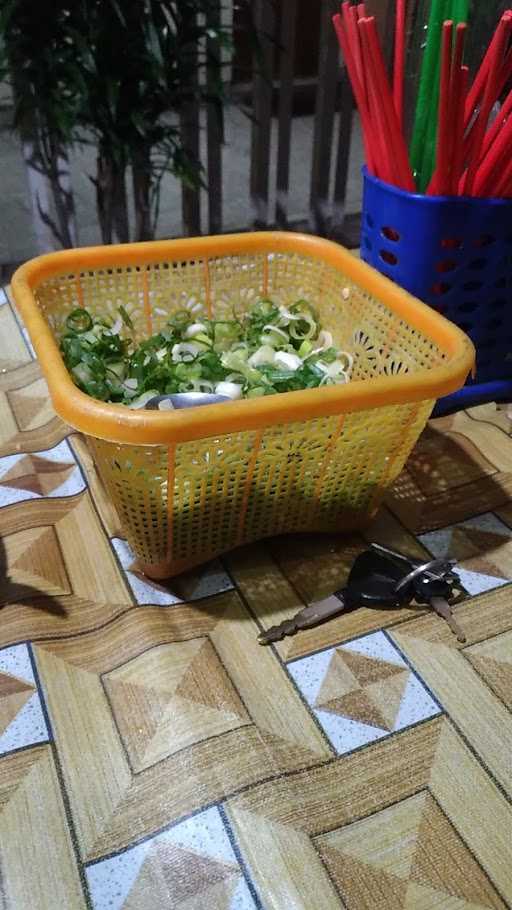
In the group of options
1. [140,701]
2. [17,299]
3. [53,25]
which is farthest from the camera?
[53,25]

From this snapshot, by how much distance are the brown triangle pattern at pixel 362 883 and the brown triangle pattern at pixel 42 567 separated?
34cm

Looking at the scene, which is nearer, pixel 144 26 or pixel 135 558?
pixel 135 558

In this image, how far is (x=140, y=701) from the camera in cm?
59

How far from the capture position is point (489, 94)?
732 mm

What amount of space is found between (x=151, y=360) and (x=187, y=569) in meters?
0.23

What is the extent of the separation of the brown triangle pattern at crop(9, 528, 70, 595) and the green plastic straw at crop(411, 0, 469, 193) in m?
0.57

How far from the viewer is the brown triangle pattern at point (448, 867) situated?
1.60 feet

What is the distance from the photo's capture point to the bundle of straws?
71 cm

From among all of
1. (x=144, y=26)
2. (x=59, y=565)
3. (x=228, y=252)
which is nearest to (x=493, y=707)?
(x=59, y=565)

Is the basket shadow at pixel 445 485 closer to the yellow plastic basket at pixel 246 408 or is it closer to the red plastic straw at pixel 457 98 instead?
the yellow plastic basket at pixel 246 408

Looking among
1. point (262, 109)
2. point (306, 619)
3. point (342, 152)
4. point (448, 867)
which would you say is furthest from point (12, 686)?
point (342, 152)

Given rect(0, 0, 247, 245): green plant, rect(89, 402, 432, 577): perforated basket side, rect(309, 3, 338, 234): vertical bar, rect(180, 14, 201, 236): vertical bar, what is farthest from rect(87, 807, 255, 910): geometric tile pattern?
rect(309, 3, 338, 234): vertical bar

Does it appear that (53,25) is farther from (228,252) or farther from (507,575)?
(507,575)

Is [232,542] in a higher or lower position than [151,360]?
lower
